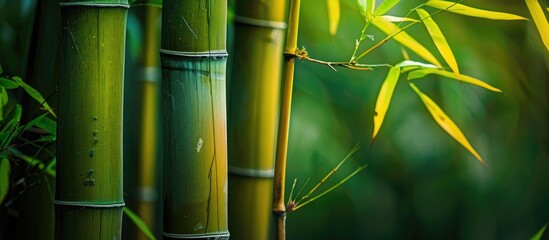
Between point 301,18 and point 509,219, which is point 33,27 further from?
point 509,219

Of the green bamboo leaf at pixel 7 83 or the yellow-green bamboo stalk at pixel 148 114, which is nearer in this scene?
the green bamboo leaf at pixel 7 83

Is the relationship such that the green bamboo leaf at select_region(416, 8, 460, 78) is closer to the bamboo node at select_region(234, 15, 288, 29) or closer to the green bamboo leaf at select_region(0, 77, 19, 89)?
the bamboo node at select_region(234, 15, 288, 29)

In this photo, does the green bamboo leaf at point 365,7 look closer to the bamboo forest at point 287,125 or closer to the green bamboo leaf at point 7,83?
the bamboo forest at point 287,125

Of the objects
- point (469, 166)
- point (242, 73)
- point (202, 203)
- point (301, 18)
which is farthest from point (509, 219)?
point (202, 203)

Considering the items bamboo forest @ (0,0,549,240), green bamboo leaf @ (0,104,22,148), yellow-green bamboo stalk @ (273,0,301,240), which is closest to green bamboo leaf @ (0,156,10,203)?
bamboo forest @ (0,0,549,240)

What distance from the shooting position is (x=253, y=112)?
144 cm

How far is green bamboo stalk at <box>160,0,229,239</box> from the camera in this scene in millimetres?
1098

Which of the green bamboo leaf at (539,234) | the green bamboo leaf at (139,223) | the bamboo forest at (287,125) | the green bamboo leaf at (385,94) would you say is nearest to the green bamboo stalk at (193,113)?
the bamboo forest at (287,125)

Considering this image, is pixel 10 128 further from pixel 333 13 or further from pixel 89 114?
pixel 333 13

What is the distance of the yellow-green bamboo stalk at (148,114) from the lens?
168 centimetres

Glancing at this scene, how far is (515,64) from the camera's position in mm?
1854

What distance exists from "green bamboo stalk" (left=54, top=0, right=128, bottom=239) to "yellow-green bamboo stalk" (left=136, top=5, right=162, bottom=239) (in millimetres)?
566

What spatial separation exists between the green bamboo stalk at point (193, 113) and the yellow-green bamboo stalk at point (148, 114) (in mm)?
560

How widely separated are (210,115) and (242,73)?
337 millimetres
